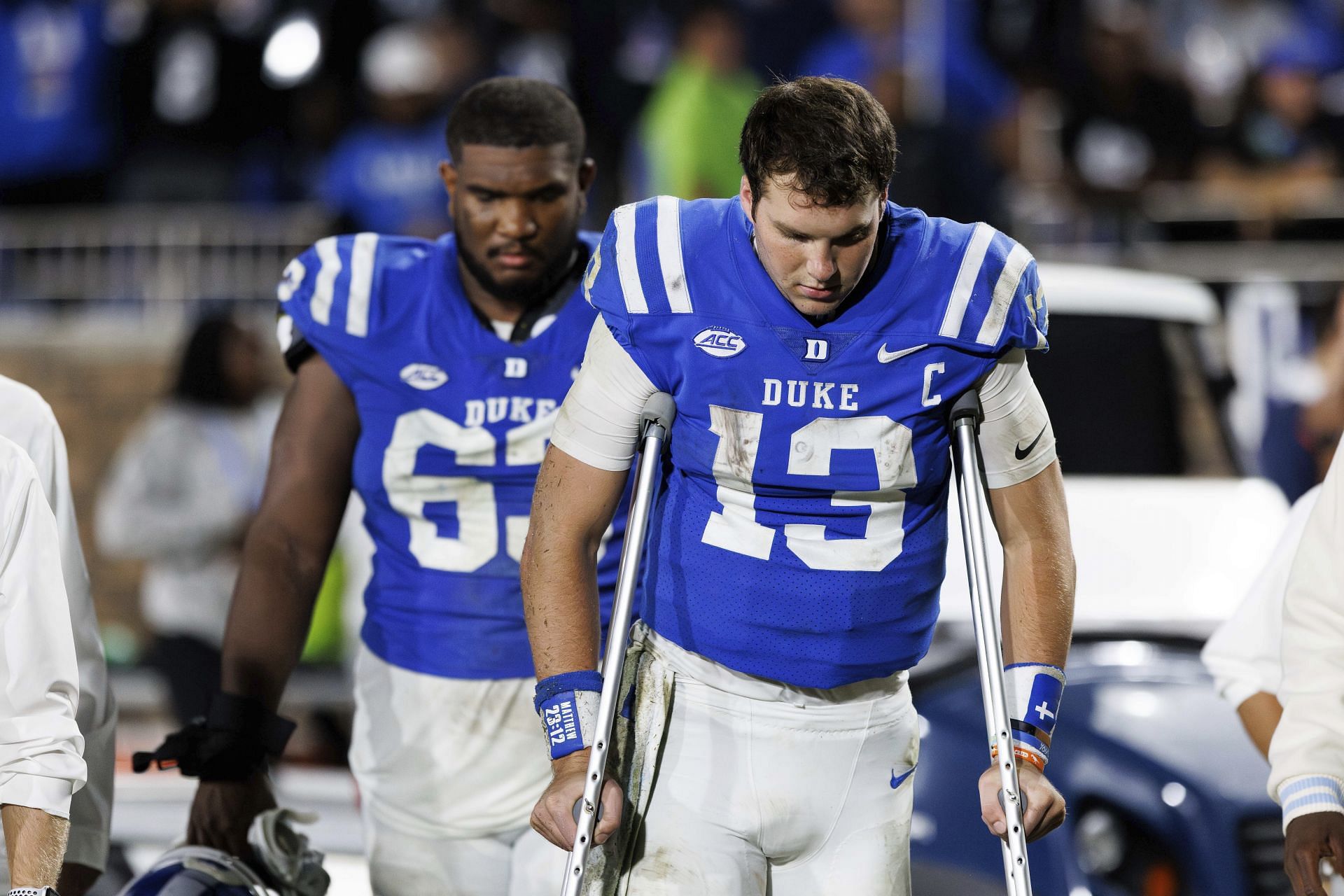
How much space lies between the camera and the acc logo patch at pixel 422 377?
4387 mm

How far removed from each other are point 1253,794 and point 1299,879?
1.53 meters

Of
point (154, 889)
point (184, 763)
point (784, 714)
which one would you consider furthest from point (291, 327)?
point (784, 714)

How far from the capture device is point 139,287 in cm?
1195

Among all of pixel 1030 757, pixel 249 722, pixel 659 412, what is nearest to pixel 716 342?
pixel 659 412

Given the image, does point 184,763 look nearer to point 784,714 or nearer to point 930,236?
point 784,714

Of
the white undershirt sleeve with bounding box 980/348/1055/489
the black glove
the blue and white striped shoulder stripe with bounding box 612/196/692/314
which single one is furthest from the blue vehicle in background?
the blue and white striped shoulder stripe with bounding box 612/196/692/314

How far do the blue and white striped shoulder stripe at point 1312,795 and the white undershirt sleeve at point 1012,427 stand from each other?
789 millimetres

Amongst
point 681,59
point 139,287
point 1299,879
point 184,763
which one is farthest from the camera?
point 139,287

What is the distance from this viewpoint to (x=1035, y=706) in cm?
348

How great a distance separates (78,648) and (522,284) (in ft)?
4.62

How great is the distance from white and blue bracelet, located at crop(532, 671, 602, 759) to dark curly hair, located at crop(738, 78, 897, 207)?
1.00 metres

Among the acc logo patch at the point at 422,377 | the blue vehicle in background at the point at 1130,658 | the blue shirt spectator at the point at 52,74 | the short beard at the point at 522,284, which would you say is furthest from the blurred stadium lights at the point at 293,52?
the acc logo patch at the point at 422,377

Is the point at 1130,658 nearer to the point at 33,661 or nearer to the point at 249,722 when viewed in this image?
the point at 249,722

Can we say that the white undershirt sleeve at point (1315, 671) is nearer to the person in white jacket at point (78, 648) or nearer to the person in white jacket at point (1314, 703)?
the person in white jacket at point (1314, 703)
